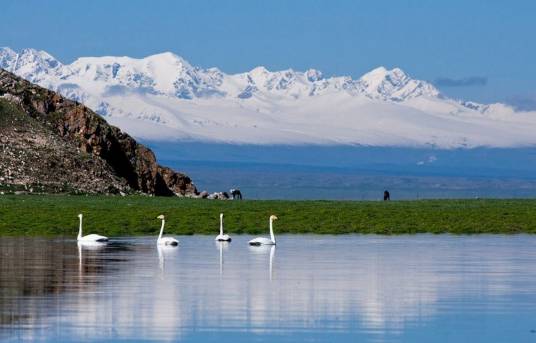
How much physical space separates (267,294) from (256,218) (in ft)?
141

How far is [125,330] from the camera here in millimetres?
30875

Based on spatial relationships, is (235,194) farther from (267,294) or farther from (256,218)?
(267,294)

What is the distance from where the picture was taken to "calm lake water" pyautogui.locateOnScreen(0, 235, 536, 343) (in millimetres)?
30906

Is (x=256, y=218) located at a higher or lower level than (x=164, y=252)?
higher

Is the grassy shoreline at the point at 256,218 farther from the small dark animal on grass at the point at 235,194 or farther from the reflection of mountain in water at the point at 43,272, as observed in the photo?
the small dark animal on grass at the point at 235,194

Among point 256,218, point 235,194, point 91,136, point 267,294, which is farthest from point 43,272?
point 91,136

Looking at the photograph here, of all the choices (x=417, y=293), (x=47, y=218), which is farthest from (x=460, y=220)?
(x=417, y=293)

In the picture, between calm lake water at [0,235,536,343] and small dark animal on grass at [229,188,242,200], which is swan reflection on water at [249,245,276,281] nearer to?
calm lake water at [0,235,536,343]

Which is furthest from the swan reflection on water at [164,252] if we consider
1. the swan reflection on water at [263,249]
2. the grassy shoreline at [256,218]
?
the grassy shoreline at [256,218]

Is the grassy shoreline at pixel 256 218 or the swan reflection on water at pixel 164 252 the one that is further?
the grassy shoreline at pixel 256 218

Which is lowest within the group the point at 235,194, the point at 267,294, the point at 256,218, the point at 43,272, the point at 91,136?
the point at 267,294

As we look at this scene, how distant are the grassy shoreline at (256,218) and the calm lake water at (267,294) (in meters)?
14.2

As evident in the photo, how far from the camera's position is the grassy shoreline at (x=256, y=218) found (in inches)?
2913

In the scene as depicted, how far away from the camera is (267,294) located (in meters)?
38.2
